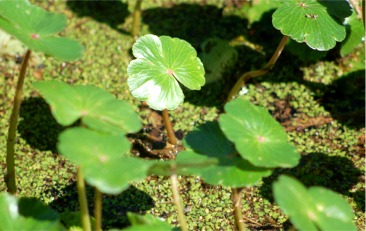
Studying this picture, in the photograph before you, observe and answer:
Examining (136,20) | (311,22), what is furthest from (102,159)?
(136,20)

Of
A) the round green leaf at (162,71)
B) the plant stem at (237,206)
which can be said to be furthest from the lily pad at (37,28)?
the plant stem at (237,206)

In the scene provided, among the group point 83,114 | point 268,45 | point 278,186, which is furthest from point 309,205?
point 268,45

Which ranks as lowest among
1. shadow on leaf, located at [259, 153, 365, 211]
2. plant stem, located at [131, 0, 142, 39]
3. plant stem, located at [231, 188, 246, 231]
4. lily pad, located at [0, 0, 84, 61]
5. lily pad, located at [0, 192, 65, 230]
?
lily pad, located at [0, 192, 65, 230]

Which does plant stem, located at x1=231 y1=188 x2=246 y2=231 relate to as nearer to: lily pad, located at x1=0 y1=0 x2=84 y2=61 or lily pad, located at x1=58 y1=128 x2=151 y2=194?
lily pad, located at x1=58 y1=128 x2=151 y2=194

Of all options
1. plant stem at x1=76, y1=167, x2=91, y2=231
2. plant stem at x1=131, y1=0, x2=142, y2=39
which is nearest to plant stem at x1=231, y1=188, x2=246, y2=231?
plant stem at x1=76, y1=167, x2=91, y2=231

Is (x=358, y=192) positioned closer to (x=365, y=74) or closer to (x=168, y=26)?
(x=365, y=74)

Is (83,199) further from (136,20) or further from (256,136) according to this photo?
(136,20)
